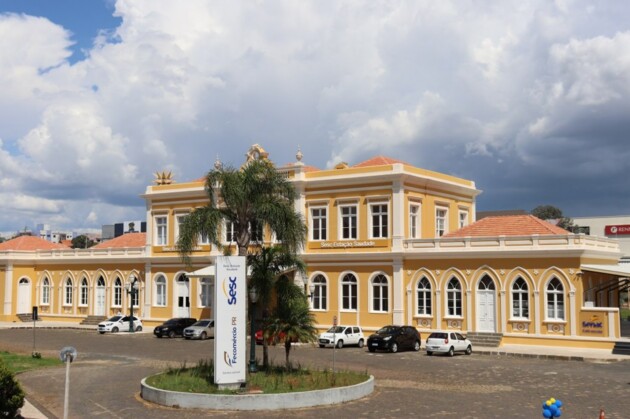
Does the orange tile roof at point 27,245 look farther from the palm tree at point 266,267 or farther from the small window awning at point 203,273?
the palm tree at point 266,267

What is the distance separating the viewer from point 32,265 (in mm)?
58156

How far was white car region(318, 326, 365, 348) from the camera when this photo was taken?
3634 cm

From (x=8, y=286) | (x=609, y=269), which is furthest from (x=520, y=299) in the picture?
(x=8, y=286)

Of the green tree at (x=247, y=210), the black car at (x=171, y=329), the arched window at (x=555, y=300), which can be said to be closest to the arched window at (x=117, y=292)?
the black car at (x=171, y=329)

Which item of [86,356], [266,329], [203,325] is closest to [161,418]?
[266,329]

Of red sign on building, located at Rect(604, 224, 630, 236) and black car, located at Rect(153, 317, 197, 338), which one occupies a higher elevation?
red sign on building, located at Rect(604, 224, 630, 236)

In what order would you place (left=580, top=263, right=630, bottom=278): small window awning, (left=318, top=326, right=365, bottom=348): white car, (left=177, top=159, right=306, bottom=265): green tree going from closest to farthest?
(left=177, top=159, right=306, bottom=265): green tree < (left=580, top=263, right=630, bottom=278): small window awning < (left=318, top=326, right=365, bottom=348): white car

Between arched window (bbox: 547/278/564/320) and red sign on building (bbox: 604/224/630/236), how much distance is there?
5004cm

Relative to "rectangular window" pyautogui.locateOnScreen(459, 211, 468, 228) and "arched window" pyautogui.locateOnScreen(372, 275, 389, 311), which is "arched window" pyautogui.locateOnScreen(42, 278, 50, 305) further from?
"rectangular window" pyautogui.locateOnScreen(459, 211, 468, 228)

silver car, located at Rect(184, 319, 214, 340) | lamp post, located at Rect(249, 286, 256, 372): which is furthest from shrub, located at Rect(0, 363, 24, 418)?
silver car, located at Rect(184, 319, 214, 340)

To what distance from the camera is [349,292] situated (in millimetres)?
41906

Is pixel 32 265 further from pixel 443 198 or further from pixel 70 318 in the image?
pixel 443 198

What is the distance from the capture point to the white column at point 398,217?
40156 millimetres

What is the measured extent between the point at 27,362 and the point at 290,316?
11.8 m
